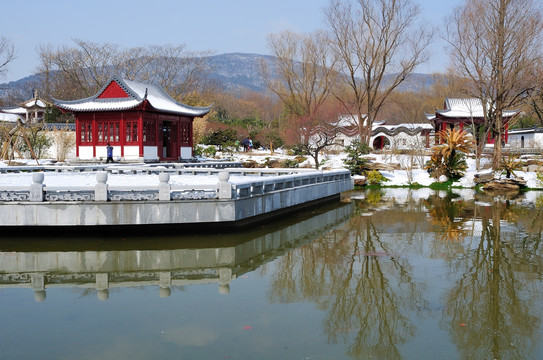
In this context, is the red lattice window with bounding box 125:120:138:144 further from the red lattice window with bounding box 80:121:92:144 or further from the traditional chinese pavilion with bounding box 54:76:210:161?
the red lattice window with bounding box 80:121:92:144

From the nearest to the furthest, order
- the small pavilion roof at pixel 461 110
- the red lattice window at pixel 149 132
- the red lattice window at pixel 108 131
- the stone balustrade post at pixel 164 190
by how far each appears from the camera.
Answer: the stone balustrade post at pixel 164 190 → the red lattice window at pixel 149 132 → the red lattice window at pixel 108 131 → the small pavilion roof at pixel 461 110

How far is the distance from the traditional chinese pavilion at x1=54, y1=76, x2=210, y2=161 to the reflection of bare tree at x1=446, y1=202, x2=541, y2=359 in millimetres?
20709

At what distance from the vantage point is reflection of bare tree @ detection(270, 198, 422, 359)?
20.9 ft

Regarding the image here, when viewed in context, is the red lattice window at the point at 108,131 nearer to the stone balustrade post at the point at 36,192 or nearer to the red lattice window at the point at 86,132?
the red lattice window at the point at 86,132

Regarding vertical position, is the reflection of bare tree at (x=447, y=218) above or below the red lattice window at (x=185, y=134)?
below

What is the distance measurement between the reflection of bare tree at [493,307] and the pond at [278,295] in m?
0.03

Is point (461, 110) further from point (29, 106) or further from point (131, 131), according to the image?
point (29, 106)

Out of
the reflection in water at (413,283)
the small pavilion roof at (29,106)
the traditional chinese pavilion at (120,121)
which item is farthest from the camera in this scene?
the small pavilion roof at (29,106)

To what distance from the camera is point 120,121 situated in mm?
28656

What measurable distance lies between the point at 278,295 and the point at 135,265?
332 cm

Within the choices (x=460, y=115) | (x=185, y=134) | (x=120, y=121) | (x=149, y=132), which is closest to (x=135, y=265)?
(x=120, y=121)

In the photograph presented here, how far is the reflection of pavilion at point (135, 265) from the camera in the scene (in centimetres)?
885

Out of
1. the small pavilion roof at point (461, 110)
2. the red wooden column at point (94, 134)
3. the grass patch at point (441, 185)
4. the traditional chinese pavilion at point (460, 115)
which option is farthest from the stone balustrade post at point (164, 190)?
the small pavilion roof at point (461, 110)

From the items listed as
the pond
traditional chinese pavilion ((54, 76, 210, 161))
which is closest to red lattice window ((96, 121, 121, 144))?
traditional chinese pavilion ((54, 76, 210, 161))
